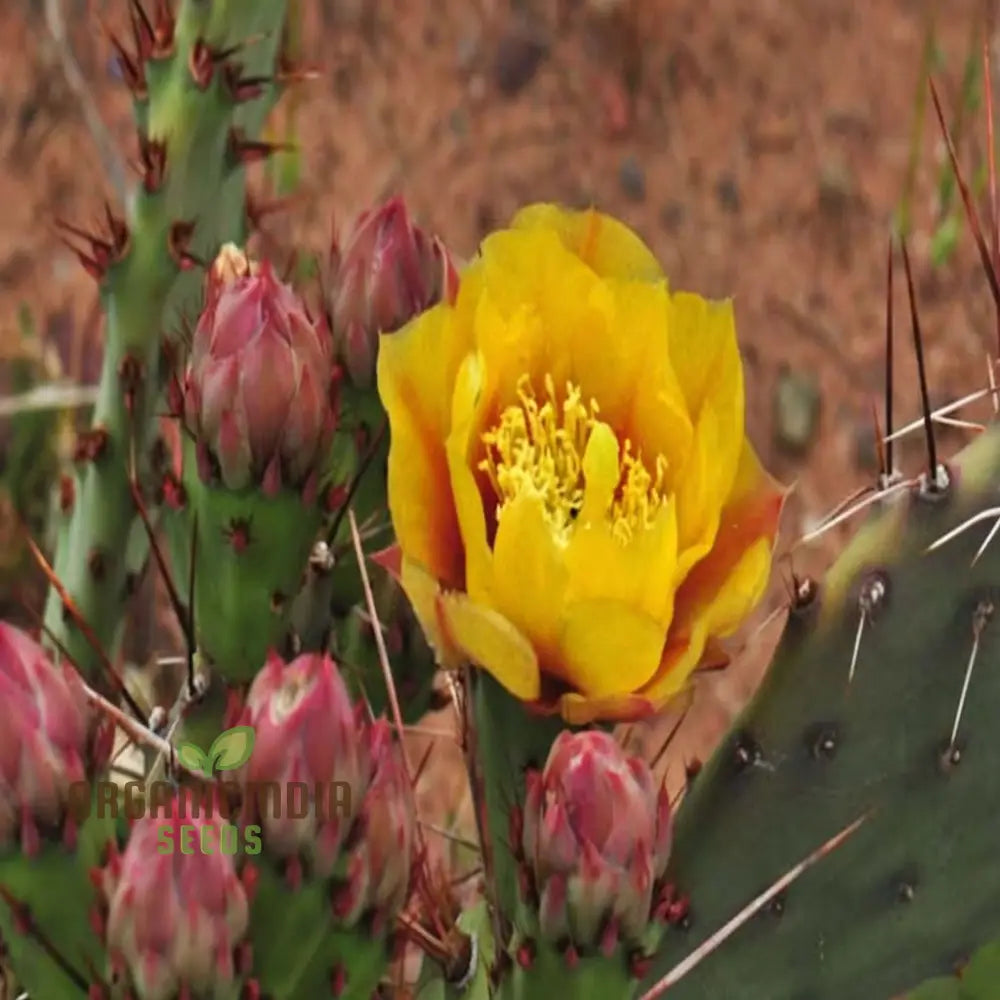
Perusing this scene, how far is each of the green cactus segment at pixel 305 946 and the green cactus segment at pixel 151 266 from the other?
14.4 inches

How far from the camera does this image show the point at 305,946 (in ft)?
1.77

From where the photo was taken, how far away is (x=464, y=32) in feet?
7.48

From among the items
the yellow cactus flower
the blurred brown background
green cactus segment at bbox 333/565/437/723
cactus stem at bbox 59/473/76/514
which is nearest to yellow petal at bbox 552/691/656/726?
the yellow cactus flower

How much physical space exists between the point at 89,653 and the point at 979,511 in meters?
0.57

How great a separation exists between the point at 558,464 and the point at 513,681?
0.30 ft

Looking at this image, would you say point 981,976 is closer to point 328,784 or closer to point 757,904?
point 757,904

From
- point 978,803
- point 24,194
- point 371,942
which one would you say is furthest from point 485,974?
point 24,194

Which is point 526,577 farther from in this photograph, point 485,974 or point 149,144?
point 149,144

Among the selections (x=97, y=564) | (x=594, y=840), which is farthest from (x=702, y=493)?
(x=97, y=564)

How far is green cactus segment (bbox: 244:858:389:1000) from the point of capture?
530 millimetres

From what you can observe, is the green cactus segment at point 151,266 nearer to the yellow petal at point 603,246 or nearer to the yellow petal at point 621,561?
the yellow petal at point 603,246


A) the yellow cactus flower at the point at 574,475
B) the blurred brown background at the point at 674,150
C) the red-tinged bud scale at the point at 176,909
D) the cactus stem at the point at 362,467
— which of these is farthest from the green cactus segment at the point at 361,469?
the blurred brown background at the point at 674,150

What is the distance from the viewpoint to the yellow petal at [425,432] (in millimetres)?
572

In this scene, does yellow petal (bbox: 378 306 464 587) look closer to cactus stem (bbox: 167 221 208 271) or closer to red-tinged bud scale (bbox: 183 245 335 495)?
red-tinged bud scale (bbox: 183 245 335 495)
